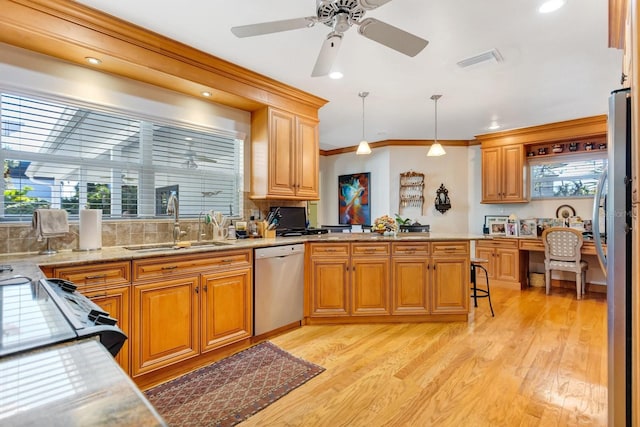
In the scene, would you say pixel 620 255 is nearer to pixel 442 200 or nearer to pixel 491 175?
pixel 491 175

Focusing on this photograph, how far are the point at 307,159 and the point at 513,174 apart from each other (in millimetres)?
3554

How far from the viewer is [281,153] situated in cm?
356

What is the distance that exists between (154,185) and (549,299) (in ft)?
16.5

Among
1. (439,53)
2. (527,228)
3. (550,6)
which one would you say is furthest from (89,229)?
(527,228)

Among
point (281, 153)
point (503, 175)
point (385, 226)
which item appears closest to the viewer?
point (281, 153)

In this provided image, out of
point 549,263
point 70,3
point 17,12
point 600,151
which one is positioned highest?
point 70,3

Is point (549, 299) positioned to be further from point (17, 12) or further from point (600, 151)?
point (17, 12)

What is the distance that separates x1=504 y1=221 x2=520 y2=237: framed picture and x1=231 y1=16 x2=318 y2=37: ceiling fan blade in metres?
4.71

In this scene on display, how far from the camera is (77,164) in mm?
2504

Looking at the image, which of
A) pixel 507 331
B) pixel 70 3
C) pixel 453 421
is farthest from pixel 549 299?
pixel 70 3

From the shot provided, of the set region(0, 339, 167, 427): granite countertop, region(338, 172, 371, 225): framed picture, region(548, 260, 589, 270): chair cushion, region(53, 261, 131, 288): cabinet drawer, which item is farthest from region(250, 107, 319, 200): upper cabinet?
region(548, 260, 589, 270): chair cushion

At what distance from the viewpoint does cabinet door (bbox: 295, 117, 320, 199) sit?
3730 mm

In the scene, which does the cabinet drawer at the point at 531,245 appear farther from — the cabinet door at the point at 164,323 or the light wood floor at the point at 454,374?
the cabinet door at the point at 164,323

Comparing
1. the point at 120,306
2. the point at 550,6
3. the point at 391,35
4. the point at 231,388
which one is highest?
the point at 550,6
